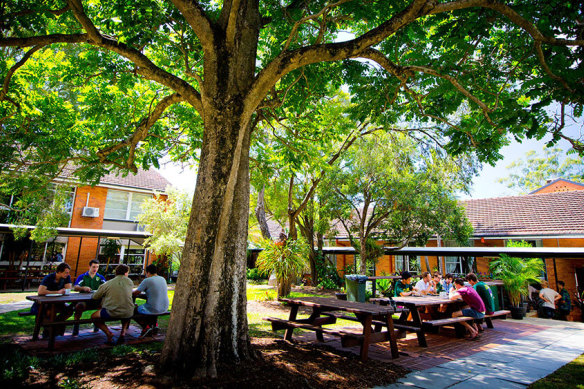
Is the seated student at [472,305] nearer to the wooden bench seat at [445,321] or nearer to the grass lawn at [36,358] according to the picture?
the wooden bench seat at [445,321]

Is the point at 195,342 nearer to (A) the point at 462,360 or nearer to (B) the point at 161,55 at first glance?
(A) the point at 462,360

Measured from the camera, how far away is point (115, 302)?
5820 millimetres

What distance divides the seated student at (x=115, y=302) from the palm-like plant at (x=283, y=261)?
6418mm

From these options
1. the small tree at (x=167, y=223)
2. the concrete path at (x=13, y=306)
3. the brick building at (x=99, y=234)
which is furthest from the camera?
the brick building at (x=99, y=234)

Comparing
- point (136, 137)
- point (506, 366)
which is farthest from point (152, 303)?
point (506, 366)

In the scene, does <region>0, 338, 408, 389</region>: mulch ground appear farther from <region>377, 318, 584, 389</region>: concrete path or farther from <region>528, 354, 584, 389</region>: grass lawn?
<region>528, 354, 584, 389</region>: grass lawn

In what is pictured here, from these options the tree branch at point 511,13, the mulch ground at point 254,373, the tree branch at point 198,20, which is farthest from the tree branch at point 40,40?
the tree branch at point 511,13

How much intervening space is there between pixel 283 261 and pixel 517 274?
8.69 m

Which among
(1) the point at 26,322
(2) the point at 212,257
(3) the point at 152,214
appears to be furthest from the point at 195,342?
(3) the point at 152,214

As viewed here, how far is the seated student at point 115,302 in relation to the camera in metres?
5.75

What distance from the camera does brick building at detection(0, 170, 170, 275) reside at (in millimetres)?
18141

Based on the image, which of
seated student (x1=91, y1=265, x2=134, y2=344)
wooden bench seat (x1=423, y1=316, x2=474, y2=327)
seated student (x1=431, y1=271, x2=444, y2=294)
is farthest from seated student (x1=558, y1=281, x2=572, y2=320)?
seated student (x1=91, y1=265, x2=134, y2=344)

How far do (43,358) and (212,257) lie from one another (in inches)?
122

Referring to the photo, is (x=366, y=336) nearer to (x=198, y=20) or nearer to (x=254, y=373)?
(x=254, y=373)
